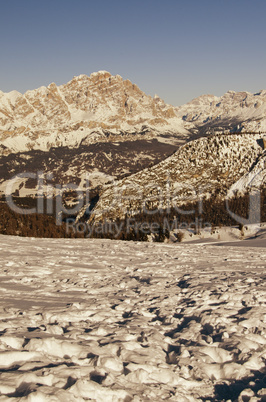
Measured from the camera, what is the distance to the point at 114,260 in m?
29.4

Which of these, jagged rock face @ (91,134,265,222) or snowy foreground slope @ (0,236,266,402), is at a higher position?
jagged rock face @ (91,134,265,222)

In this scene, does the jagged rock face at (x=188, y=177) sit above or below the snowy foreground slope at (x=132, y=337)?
above

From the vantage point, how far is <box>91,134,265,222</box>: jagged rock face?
161000 millimetres

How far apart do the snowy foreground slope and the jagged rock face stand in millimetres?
135819

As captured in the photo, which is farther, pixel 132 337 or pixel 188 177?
pixel 188 177

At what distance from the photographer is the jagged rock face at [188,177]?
528ft

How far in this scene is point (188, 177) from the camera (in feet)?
557

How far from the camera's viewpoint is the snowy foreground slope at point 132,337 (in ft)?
27.6

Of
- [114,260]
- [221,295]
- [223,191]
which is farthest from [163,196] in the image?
[221,295]

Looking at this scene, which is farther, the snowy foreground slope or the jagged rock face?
the jagged rock face

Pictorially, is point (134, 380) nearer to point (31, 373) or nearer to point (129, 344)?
point (129, 344)

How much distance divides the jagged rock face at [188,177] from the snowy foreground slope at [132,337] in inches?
5347

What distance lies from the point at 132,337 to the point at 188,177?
16234 cm

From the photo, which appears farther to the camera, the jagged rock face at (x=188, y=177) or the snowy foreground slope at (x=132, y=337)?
the jagged rock face at (x=188, y=177)
